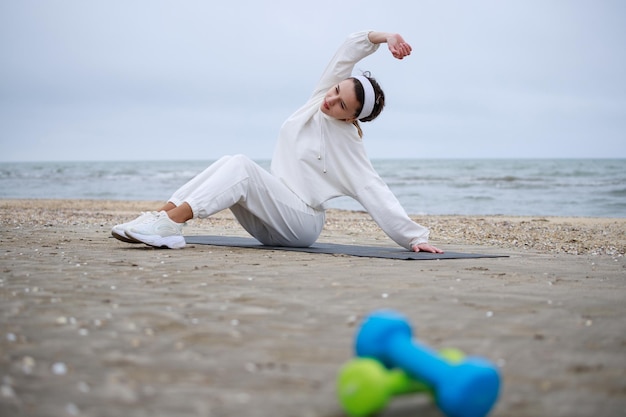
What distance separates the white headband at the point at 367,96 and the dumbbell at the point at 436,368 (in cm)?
328

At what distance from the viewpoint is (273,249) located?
5383mm

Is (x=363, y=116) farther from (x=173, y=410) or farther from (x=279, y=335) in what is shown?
(x=173, y=410)

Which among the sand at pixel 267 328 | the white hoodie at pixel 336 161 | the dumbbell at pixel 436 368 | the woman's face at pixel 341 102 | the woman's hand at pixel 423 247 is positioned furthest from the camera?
the woman's hand at pixel 423 247

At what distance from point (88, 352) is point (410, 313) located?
138 cm

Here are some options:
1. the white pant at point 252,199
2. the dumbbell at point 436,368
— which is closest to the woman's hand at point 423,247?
the white pant at point 252,199

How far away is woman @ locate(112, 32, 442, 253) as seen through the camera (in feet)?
15.9

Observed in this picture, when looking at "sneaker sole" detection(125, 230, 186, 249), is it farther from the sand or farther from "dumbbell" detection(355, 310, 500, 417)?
"dumbbell" detection(355, 310, 500, 417)

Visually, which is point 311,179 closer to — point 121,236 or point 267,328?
point 121,236

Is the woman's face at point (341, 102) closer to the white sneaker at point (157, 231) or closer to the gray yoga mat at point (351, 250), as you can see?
the gray yoga mat at point (351, 250)

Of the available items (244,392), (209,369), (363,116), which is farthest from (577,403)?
(363,116)

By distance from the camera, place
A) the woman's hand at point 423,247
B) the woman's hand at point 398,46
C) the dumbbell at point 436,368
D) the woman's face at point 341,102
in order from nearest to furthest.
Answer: the dumbbell at point 436,368, the woman's hand at point 398,46, the woman's face at point 341,102, the woman's hand at point 423,247

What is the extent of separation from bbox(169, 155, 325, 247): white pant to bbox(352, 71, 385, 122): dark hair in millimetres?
875

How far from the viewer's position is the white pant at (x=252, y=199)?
4.78 meters

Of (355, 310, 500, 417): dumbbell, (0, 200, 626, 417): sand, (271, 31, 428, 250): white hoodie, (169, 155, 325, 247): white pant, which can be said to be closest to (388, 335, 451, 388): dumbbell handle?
(355, 310, 500, 417): dumbbell
